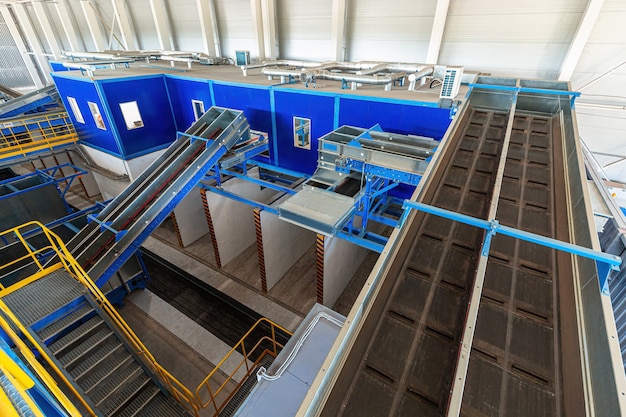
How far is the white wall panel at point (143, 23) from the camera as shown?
18906 mm

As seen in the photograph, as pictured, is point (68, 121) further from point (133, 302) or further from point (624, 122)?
point (624, 122)

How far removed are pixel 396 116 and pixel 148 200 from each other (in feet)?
25.9

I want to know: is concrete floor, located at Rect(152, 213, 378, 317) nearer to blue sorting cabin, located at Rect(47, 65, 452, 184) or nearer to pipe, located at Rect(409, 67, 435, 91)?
blue sorting cabin, located at Rect(47, 65, 452, 184)

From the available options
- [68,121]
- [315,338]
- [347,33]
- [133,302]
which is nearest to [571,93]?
[315,338]

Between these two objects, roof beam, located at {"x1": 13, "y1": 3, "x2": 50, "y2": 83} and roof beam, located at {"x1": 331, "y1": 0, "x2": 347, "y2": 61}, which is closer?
roof beam, located at {"x1": 331, "y1": 0, "x2": 347, "y2": 61}

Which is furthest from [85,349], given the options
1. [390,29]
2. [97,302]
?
[390,29]

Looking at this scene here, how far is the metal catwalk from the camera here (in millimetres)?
2414

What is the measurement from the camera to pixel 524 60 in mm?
9719

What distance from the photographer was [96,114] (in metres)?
11.6

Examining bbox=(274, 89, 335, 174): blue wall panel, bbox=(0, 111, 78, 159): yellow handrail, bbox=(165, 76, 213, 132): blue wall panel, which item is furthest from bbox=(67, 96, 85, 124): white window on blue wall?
bbox=(274, 89, 335, 174): blue wall panel

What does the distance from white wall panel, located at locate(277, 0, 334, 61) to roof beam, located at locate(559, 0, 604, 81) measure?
8.24 m

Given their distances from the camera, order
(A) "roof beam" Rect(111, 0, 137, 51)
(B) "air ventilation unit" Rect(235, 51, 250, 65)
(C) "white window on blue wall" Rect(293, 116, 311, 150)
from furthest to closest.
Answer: (A) "roof beam" Rect(111, 0, 137, 51) → (B) "air ventilation unit" Rect(235, 51, 250, 65) → (C) "white window on blue wall" Rect(293, 116, 311, 150)

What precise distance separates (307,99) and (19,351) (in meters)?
8.97

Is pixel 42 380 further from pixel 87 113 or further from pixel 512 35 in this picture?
pixel 512 35
